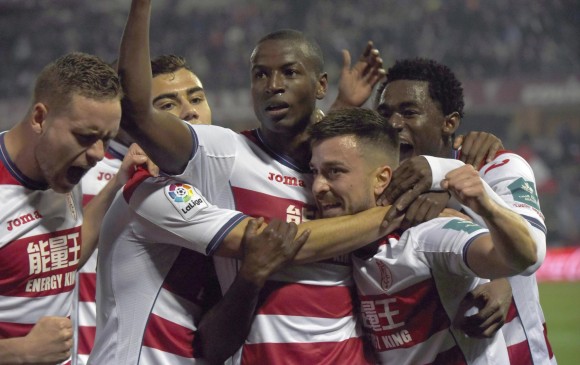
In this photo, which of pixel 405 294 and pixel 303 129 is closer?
pixel 405 294

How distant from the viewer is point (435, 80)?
4.33 m

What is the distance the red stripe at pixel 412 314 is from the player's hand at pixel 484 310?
79mm

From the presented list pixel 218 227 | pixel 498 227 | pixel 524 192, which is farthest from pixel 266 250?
pixel 524 192

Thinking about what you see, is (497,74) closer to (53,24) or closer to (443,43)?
(443,43)

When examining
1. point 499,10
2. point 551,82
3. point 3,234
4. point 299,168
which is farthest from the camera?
point 499,10

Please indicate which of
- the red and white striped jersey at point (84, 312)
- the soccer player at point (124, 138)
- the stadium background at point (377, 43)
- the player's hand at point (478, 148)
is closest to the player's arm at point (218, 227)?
the player's hand at point (478, 148)

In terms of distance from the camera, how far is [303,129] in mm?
3910

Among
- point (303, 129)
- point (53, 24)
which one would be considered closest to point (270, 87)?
point (303, 129)

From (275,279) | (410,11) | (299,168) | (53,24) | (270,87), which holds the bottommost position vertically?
(53,24)

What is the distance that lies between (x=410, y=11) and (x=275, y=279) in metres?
19.9

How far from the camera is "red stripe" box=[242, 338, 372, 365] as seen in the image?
11.6 feet

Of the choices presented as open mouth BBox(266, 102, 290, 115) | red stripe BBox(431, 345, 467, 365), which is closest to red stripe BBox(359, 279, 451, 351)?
red stripe BBox(431, 345, 467, 365)

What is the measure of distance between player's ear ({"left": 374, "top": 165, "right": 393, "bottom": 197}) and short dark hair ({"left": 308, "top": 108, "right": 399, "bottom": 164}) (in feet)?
0.28

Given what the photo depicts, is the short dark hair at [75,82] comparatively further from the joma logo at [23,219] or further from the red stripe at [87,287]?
the red stripe at [87,287]
